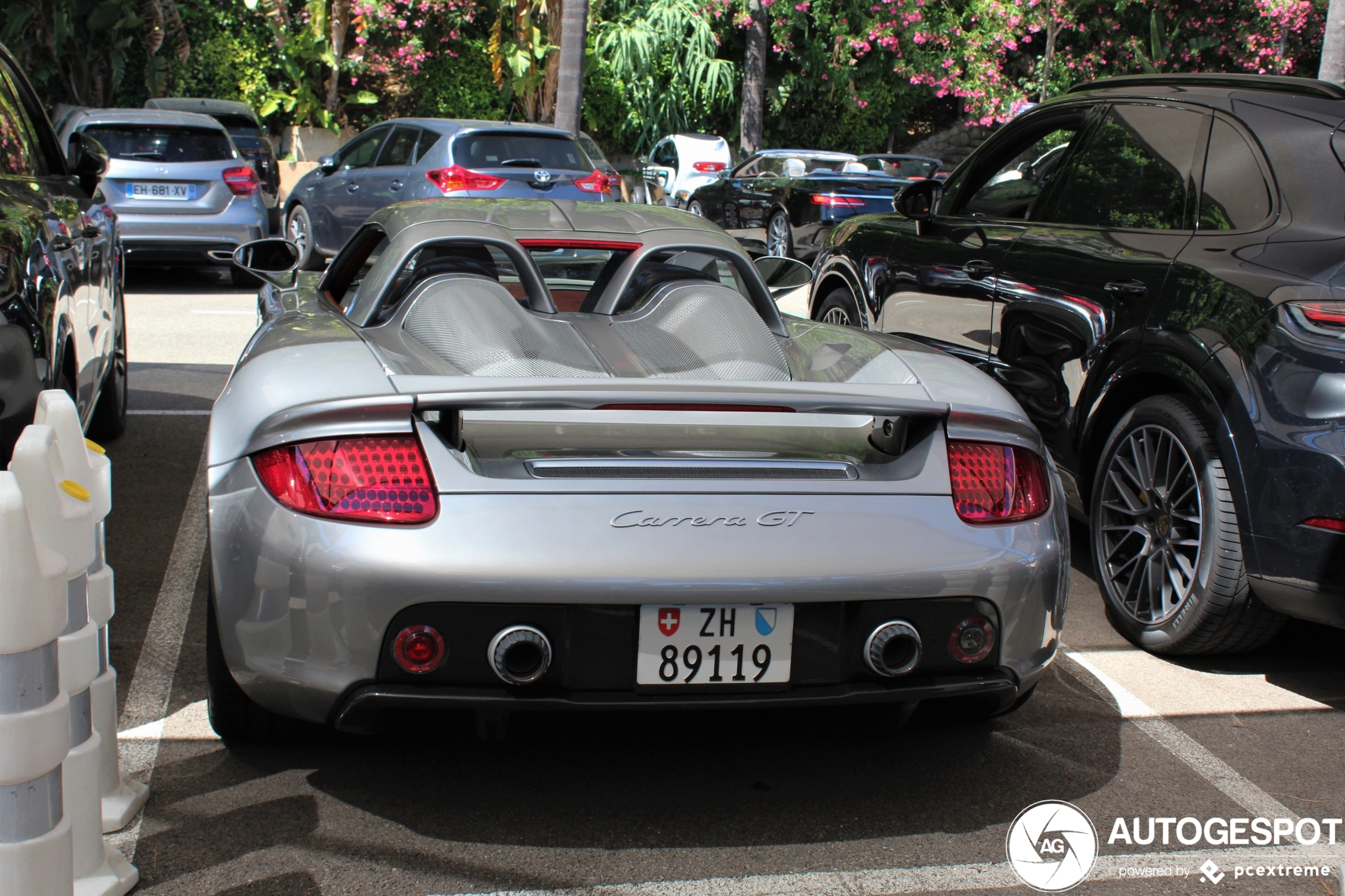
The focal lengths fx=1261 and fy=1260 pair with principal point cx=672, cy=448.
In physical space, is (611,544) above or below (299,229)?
above

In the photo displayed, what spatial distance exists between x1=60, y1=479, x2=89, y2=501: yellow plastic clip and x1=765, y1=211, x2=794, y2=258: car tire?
39.3 ft

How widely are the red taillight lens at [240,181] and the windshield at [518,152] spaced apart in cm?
186

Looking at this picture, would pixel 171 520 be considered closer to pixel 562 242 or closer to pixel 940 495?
pixel 562 242

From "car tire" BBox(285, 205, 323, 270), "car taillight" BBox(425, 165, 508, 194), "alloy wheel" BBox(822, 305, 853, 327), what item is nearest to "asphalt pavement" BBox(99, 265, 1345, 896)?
"alloy wheel" BBox(822, 305, 853, 327)

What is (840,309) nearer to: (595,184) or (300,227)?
(595,184)

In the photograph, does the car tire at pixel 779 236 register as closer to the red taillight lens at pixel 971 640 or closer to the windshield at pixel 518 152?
the windshield at pixel 518 152

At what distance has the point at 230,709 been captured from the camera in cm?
269

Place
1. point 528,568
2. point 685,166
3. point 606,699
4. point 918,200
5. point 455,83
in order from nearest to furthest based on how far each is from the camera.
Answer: point 528,568
point 606,699
point 918,200
point 685,166
point 455,83

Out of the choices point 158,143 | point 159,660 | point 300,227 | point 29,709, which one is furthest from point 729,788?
point 300,227

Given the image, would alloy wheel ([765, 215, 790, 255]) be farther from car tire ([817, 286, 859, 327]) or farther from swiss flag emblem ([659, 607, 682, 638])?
swiss flag emblem ([659, 607, 682, 638])

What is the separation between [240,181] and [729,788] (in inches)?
375

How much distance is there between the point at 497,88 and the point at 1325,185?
23.1 metres

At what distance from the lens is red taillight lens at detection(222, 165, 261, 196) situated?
10.9m

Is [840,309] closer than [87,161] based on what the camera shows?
No
